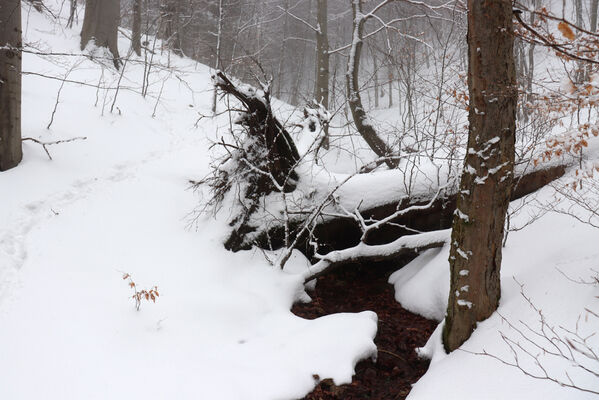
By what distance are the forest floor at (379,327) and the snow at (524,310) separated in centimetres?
24

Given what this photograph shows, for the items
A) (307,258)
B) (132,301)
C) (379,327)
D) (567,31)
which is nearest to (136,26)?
(307,258)

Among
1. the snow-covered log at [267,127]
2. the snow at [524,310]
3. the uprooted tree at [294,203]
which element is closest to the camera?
the snow at [524,310]

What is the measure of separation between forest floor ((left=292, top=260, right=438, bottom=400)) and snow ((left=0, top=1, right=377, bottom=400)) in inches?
6.0

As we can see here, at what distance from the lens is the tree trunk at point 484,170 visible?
3.11 metres

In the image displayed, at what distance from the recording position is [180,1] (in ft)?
65.6

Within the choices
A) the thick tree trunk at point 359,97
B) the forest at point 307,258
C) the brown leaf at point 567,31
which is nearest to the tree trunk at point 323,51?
the thick tree trunk at point 359,97

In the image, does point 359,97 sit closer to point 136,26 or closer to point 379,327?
point 379,327

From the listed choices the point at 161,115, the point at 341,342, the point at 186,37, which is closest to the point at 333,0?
the point at 186,37

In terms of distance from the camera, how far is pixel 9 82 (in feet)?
19.8

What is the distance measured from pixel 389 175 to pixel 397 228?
899 mm

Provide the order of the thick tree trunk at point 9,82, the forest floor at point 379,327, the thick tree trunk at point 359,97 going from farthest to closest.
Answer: the thick tree trunk at point 359,97
the thick tree trunk at point 9,82
the forest floor at point 379,327

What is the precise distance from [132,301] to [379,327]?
3.09 meters

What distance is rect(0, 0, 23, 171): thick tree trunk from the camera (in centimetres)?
592

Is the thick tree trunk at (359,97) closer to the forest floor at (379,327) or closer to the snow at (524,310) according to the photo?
the forest floor at (379,327)
